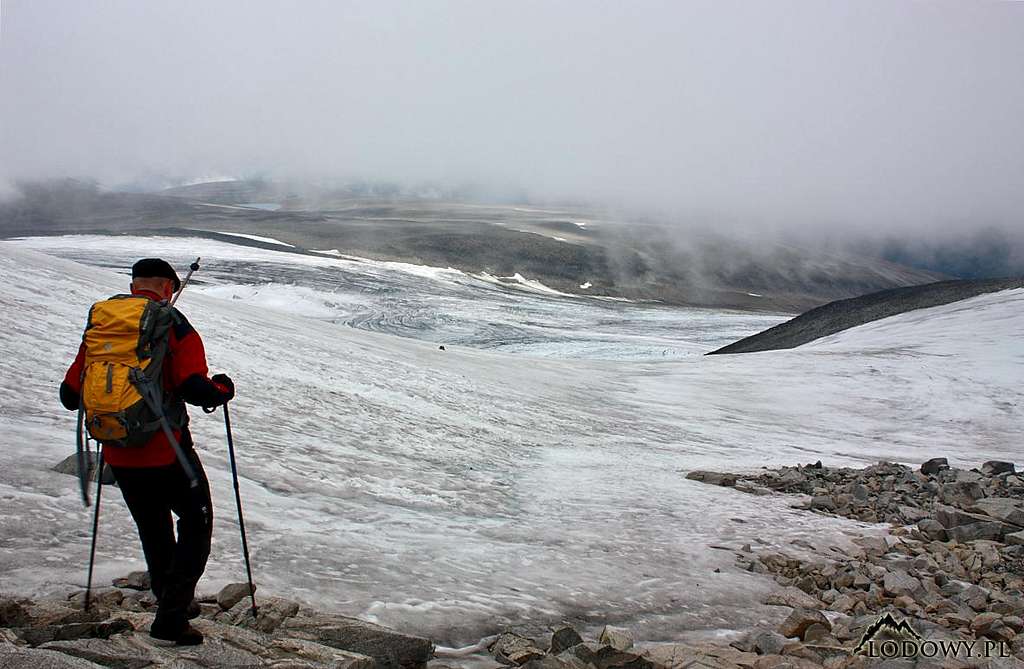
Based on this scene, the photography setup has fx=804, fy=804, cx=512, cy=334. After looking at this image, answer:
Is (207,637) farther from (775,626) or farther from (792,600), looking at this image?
(792,600)

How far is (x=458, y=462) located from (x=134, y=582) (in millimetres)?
6290

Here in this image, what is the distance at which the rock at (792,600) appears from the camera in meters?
6.55

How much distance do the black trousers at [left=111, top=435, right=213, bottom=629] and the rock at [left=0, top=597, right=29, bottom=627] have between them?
67 centimetres

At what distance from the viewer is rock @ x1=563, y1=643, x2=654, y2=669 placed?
174 inches

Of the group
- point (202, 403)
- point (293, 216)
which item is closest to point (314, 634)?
point (202, 403)

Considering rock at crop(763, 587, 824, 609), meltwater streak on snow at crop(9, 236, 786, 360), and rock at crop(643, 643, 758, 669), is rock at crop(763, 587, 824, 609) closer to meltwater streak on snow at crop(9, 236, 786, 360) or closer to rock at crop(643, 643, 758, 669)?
rock at crop(643, 643, 758, 669)

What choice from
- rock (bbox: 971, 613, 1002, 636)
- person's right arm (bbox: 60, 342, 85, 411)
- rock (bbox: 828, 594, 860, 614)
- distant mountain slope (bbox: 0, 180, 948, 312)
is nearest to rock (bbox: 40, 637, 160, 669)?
person's right arm (bbox: 60, 342, 85, 411)

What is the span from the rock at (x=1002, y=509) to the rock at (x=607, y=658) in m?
5.90

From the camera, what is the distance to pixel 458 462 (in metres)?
11.1

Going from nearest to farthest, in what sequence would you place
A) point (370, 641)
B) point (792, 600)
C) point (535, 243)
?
point (370, 641), point (792, 600), point (535, 243)

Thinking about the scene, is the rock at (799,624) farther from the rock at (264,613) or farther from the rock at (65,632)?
the rock at (65,632)

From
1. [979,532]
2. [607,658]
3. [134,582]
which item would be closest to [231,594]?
[134,582]

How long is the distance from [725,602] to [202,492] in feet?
13.9

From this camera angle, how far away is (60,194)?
126438 millimetres
